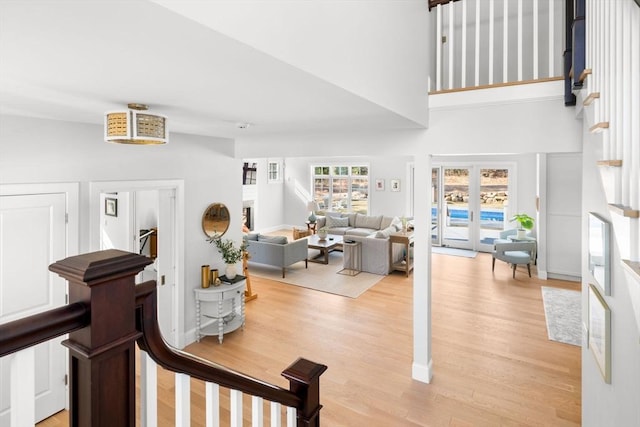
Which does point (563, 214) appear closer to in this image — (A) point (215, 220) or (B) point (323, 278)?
(B) point (323, 278)

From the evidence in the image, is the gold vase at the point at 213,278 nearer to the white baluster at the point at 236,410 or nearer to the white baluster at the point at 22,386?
the white baluster at the point at 236,410

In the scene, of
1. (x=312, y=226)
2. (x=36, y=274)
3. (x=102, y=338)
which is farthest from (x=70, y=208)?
(x=312, y=226)

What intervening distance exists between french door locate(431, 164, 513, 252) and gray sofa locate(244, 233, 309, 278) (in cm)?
390

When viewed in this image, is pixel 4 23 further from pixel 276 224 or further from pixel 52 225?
pixel 276 224

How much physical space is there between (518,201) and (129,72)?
910cm

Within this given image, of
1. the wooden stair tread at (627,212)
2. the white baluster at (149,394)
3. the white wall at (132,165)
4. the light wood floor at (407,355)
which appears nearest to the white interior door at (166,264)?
the white wall at (132,165)

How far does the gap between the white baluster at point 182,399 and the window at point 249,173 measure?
10.2 m

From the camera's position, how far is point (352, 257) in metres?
7.62

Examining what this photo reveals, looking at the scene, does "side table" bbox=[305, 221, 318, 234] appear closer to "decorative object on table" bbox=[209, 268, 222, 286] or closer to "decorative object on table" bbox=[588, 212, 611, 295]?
"decorative object on table" bbox=[209, 268, 222, 286]

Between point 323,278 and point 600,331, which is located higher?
point 600,331

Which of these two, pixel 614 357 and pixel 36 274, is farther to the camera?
pixel 36 274

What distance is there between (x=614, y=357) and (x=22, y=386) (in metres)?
2.41

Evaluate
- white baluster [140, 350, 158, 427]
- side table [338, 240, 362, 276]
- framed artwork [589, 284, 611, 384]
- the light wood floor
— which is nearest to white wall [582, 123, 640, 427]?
framed artwork [589, 284, 611, 384]

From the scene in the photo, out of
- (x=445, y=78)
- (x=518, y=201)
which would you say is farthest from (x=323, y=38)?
(x=518, y=201)
